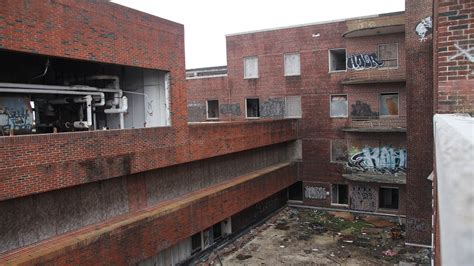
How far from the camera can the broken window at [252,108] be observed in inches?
956

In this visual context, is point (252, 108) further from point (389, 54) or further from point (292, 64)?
point (389, 54)

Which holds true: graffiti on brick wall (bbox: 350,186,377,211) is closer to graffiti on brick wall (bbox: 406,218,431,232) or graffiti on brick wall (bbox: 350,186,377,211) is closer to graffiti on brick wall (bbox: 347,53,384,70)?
graffiti on brick wall (bbox: 406,218,431,232)

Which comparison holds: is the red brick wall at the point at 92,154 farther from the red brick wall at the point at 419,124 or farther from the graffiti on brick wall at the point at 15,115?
the red brick wall at the point at 419,124

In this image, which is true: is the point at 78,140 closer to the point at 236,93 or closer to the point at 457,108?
the point at 457,108

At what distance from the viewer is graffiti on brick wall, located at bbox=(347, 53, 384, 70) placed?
19953 millimetres

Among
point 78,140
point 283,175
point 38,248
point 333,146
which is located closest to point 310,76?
point 333,146

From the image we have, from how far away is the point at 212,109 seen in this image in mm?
25953

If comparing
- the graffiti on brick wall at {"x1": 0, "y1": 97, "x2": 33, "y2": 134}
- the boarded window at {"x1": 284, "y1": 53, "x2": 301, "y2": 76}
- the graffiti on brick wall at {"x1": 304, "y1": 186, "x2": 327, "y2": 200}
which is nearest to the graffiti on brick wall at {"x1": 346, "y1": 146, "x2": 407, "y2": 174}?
the graffiti on brick wall at {"x1": 304, "y1": 186, "x2": 327, "y2": 200}

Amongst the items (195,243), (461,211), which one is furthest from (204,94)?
(461,211)

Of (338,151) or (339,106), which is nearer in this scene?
(339,106)

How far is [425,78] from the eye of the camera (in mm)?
15336

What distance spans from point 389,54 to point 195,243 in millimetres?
14123

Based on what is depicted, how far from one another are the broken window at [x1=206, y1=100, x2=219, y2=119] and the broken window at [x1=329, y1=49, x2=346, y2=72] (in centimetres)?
834

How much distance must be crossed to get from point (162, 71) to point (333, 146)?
12.9m
